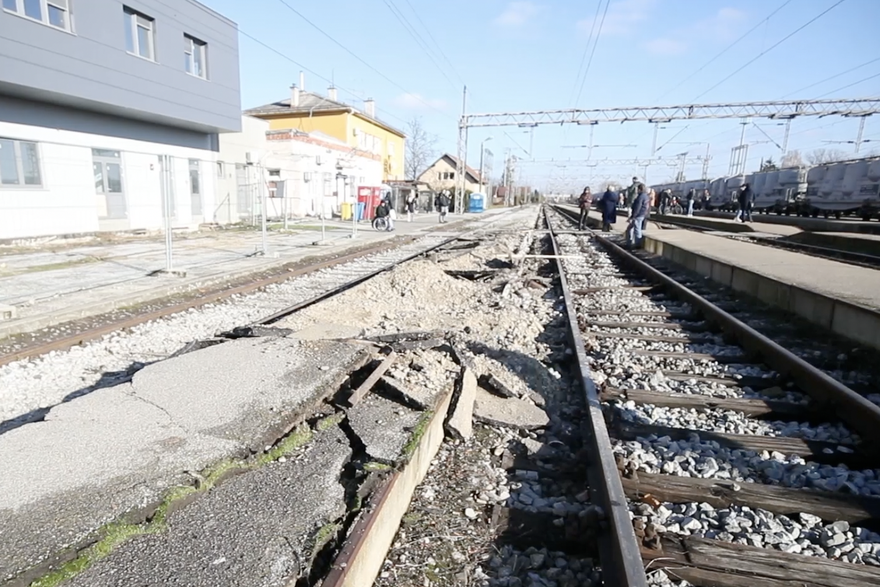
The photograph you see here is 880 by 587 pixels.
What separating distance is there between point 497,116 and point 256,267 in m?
36.4

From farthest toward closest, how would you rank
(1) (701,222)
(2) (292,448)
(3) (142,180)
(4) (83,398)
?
(1) (701,222) < (3) (142,180) < (4) (83,398) < (2) (292,448)

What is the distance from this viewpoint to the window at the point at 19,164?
529 inches

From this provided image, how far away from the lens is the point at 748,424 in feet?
12.0

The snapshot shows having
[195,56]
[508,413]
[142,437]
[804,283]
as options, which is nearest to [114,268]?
[142,437]

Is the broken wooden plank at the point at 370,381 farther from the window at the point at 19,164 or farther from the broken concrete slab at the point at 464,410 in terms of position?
the window at the point at 19,164

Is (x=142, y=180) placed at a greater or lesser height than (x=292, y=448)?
greater

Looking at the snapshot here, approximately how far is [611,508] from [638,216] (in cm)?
1517

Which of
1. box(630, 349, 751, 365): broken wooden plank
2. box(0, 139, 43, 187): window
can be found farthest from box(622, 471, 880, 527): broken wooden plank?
box(0, 139, 43, 187): window

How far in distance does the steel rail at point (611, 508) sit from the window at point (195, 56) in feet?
77.7

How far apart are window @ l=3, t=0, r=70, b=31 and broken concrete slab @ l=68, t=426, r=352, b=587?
18.3 meters

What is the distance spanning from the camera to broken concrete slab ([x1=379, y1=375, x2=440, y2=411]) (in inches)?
144

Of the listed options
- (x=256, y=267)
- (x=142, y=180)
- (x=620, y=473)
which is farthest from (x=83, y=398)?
(x=142, y=180)

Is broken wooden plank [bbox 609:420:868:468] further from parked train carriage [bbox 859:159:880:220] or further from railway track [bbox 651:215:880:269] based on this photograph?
parked train carriage [bbox 859:159:880:220]

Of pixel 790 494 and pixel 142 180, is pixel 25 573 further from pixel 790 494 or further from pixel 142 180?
pixel 142 180
